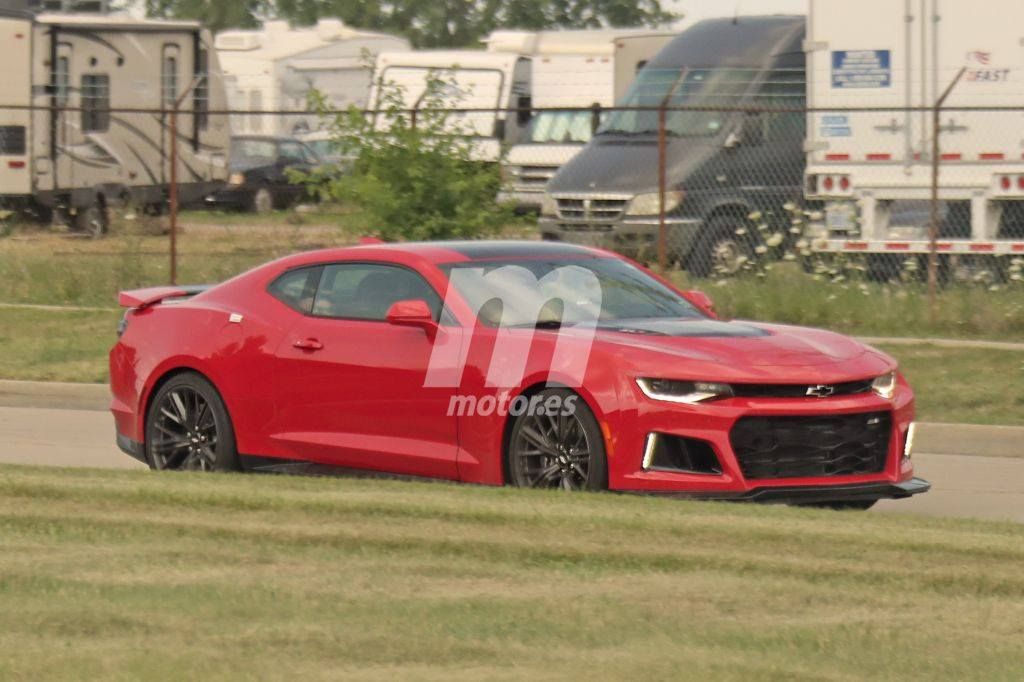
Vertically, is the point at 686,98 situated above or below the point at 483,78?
below

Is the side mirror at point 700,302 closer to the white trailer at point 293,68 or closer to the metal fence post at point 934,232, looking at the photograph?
the metal fence post at point 934,232

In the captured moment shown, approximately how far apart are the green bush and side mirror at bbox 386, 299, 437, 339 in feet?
28.8

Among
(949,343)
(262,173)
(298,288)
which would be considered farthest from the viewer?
(262,173)

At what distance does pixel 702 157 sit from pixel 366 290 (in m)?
11.1

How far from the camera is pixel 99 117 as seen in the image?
32.8 m

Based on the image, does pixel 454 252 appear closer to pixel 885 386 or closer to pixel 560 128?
pixel 885 386

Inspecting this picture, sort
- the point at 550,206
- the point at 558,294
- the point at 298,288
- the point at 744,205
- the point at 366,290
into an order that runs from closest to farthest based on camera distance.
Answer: the point at 558,294
the point at 366,290
the point at 298,288
the point at 744,205
the point at 550,206

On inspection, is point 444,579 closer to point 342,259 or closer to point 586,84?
point 342,259

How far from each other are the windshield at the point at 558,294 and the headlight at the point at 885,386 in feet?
3.91

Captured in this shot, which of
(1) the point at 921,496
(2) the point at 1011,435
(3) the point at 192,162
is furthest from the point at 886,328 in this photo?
(3) the point at 192,162

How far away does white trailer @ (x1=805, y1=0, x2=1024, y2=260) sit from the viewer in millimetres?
20266

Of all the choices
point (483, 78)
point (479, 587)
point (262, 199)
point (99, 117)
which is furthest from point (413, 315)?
point (262, 199)

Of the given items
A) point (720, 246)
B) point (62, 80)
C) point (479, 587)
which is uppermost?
point (62, 80)

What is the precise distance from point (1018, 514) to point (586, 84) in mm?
26804
